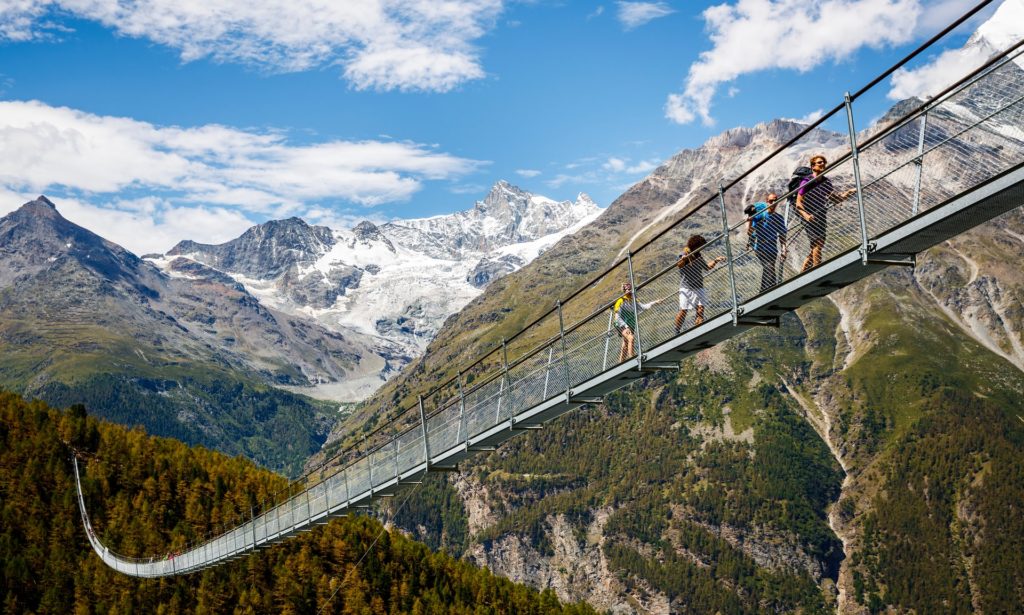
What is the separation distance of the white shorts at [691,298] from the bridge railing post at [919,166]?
622 cm

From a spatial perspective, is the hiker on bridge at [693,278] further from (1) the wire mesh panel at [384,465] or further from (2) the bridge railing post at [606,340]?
(1) the wire mesh panel at [384,465]

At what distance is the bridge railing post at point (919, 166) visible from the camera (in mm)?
16469

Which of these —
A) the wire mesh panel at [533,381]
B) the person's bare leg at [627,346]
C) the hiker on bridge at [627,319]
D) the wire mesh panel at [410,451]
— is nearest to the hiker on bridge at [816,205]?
the hiker on bridge at [627,319]

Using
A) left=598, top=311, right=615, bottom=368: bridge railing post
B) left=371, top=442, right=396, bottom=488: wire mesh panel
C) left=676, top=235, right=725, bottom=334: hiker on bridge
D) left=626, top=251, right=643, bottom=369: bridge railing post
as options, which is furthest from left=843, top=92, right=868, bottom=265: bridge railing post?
left=371, top=442, right=396, bottom=488: wire mesh panel

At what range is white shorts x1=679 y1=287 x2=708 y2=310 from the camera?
885 inches

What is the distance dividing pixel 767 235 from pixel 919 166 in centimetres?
419

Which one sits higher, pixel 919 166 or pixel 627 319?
pixel 627 319

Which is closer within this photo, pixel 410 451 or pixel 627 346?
pixel 627 346

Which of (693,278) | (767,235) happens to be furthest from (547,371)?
(767,235)

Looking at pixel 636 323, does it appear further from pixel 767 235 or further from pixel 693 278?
pixel 767 235

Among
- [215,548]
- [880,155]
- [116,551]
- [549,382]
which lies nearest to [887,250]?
[880,155]

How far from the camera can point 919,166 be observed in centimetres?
1667

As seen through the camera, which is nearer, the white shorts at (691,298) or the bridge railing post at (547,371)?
the white shorts at (691,298)

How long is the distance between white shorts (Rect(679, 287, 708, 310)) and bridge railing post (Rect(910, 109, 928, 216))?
6216 mm
